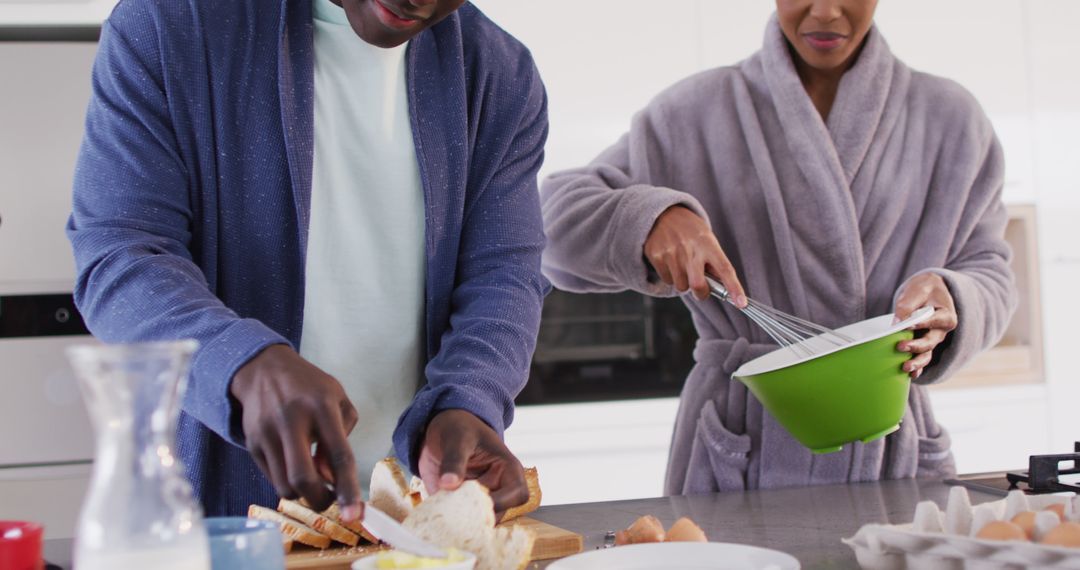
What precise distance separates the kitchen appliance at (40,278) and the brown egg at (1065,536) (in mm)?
1942

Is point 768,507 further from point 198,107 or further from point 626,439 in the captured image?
point 626,439

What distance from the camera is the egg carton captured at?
2.55ft

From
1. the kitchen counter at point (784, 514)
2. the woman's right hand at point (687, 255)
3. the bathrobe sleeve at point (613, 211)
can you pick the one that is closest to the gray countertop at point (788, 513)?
the kitchen counter at point (784, 514)

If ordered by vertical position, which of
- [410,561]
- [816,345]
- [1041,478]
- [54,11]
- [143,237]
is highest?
[54,11]

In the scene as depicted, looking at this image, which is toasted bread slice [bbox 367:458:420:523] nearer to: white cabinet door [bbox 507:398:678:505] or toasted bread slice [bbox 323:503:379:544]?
toasted bread slice [bbox 323:503:379:544]

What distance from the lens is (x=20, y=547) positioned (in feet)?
2.40

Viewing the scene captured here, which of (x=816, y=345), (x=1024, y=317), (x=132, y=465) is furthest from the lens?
(x=1024, y=317)

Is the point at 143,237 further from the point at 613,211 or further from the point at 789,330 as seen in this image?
the point at 789,330

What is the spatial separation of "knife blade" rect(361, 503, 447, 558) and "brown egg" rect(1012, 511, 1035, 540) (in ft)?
1.47

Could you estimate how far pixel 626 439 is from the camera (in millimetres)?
2625

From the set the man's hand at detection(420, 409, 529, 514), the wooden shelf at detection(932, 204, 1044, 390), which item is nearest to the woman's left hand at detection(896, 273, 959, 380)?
the man's hand at detection(420, 409, 529, 514)

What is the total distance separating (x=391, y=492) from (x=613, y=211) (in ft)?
2.09

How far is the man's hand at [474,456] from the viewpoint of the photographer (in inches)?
38.1

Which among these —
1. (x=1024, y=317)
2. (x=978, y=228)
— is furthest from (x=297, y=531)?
(x=1024, y=317)
